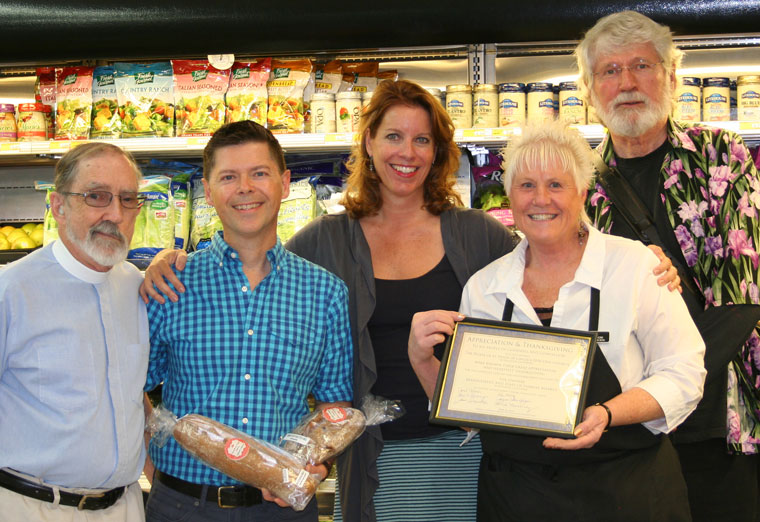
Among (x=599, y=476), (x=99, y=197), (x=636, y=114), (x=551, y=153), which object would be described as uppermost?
(x=636, y=114)

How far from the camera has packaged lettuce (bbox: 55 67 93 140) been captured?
12.6ft

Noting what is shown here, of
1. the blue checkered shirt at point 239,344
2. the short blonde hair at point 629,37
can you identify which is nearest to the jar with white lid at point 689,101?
the short blonde hair at point 629,37

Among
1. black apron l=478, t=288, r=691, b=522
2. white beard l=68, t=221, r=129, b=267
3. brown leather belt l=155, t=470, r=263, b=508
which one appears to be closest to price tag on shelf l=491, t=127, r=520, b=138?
black apron l=478, t=288, r=691, b=522

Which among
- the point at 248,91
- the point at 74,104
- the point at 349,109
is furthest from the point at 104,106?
the point at 349,109

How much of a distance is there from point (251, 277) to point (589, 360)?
3.15ft

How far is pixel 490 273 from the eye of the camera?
2119 millimetres

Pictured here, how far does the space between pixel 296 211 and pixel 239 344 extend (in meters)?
1.82

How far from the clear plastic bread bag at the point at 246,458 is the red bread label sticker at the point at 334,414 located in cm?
16

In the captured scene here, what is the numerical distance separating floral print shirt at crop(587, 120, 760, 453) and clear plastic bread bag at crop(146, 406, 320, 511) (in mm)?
1381

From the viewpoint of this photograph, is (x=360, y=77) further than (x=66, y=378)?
Yes

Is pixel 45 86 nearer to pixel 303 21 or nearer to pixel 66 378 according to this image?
pixel 303 21

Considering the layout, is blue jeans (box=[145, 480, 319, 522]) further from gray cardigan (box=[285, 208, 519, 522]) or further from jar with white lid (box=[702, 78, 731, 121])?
jar with white lid (box=[702, 78, 731, 121])

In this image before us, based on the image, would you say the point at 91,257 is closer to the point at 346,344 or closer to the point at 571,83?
the point at 346,344

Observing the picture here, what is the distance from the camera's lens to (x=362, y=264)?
2451mm
